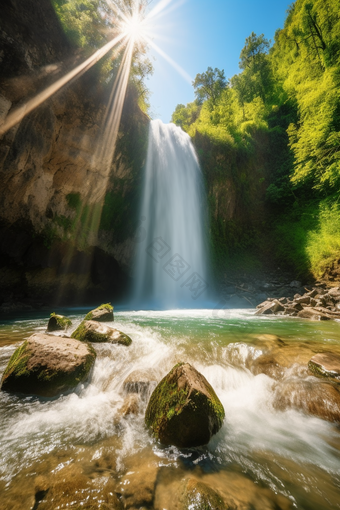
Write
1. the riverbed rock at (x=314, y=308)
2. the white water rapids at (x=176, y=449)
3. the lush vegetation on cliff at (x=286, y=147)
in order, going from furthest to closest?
1. the lush vegetation on cliff at (x=286, y=147)
2. the riverbed rock at (x=314, y=308)
3. the white water rapids at (x=176, y=449)

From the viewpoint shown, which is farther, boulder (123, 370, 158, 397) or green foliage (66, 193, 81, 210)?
green foliage (66, 193, 81, 210)

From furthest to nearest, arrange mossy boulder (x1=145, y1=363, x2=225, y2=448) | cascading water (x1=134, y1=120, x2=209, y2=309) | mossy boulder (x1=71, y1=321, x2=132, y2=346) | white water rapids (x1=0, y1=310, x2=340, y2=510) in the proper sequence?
cascading water (x1=134, y1=120, x2=209, y2=309) < mossy boulder (x1=71, y1=321, x2=132, y2=346) < mossy boulder (x1=145, y1=363, x2=225, y2=448) < white water rapids (x1=0, y1=310, x2=340, y2=510)

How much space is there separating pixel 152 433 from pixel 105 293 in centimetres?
1443

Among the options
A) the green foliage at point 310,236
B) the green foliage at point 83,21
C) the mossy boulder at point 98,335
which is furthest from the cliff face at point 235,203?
the mossy boulder at point 98,335

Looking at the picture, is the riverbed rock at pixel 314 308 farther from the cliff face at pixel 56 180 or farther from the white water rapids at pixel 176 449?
the cliff face at pixel 56 180

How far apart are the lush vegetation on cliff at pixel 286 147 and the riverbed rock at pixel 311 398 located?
11156 mm

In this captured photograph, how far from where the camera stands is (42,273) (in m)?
12.1

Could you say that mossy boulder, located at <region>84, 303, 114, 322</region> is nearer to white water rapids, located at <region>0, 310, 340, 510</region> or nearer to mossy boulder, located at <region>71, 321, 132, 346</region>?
mossy boulder, located at <region>71, 321, 132, 346</region>

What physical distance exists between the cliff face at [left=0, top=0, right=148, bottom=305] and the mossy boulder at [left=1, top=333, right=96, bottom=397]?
8619mm

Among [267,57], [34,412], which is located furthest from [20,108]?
[267,57]

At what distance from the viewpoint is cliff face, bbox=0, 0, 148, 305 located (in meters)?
8.10

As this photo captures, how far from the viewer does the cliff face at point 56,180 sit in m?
8.10

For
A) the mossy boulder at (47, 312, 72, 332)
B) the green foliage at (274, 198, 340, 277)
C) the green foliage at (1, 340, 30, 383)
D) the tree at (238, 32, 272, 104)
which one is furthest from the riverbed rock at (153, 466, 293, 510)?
the tree at (238, 32, 272, 104)

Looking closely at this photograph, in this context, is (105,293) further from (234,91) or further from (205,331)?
(234,91)
